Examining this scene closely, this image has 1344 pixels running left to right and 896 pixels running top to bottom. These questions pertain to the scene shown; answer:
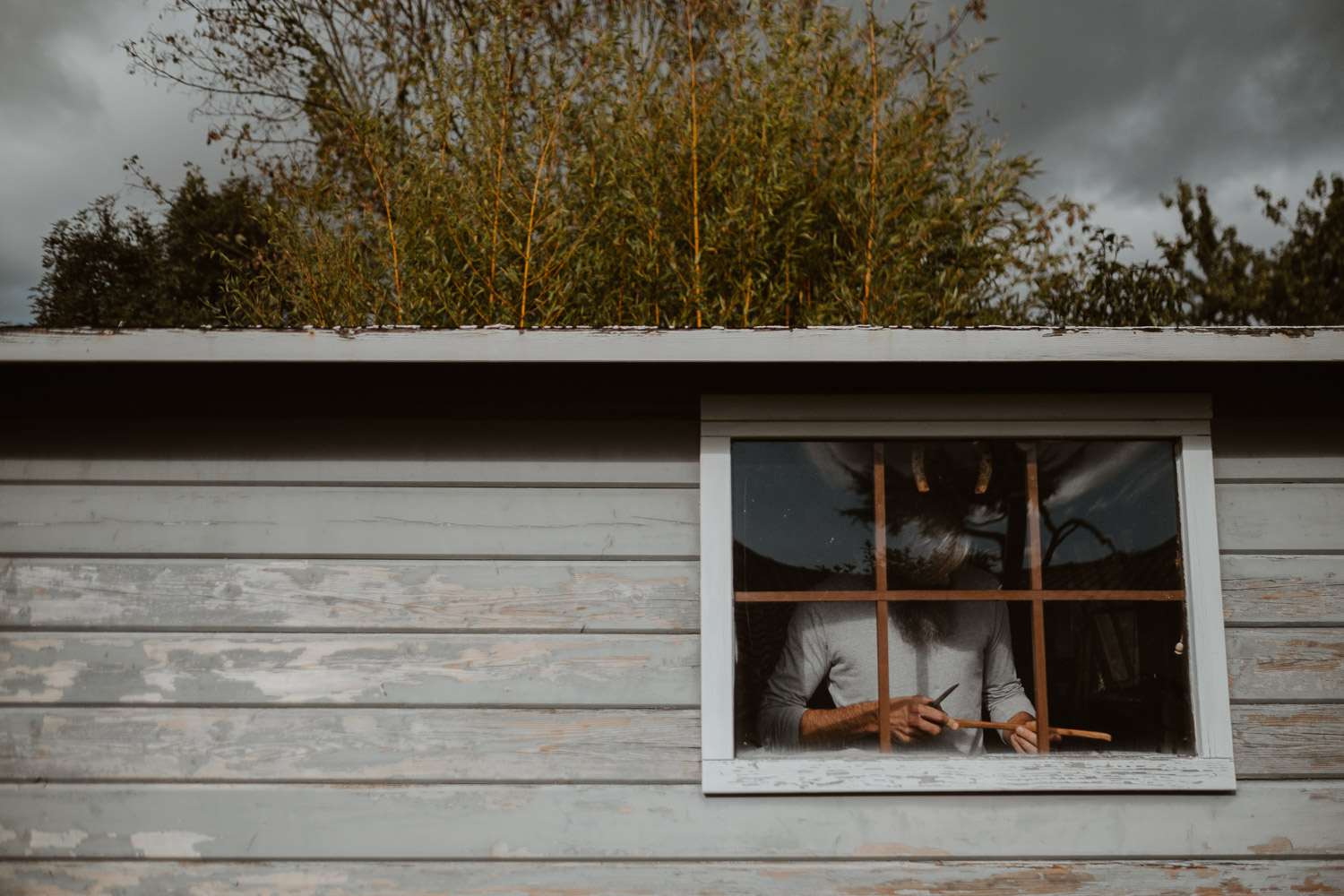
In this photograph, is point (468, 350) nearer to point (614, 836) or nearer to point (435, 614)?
point (435, 614)

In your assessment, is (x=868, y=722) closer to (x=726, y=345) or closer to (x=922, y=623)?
(x=922, y=623)

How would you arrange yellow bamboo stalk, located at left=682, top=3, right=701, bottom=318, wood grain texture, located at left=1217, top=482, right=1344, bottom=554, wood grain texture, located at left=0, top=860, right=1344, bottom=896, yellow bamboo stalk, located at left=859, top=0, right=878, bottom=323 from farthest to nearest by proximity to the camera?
yellow bamboo stalk, located at left=859, top=0, right=878, bottom=323 < yellow bamboo stalk, located at left=682, top=3, right=701, bottom=318 < wood grain texture, located at left=1217, top=482, right=1344, bottom=554 < wood grain texture, located at left=0, top=860, right=1344, bottom=896

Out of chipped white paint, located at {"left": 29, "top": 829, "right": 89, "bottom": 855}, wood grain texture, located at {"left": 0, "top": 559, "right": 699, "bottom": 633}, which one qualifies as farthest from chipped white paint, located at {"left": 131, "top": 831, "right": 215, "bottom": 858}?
wood grain texture, located at {"left": 0, "top": 559, "right": 699, "bottom": 633}

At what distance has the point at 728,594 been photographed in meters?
2.00

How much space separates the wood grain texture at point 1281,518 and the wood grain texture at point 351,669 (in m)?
1.45

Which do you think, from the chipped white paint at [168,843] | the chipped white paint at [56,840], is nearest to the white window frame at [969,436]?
the chipped white paint at [168,843]

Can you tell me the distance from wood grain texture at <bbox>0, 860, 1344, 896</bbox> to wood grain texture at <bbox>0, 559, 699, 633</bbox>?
59 cm

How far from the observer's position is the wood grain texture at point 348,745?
197 centimetres

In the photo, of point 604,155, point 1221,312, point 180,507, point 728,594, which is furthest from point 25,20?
point 1221,312

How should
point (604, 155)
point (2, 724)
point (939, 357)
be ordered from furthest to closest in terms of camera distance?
point (604, 155) → point (2, 724) → point (939, 357)

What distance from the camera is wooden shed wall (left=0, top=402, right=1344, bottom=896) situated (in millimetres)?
1949

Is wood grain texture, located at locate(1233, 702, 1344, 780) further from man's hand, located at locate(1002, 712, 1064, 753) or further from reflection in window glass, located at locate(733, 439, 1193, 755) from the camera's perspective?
man's hand, located at locate(1002, 712, 1064, 753)

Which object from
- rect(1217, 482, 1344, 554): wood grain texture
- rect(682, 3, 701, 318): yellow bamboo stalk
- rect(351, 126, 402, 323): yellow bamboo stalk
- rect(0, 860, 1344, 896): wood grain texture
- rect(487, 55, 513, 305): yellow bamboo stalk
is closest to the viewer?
rect(0, 860, 1344, 896): wood grain texture

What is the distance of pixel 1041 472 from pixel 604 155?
2.88 metres
